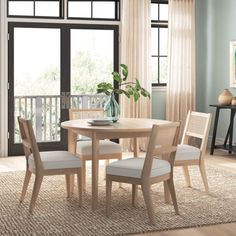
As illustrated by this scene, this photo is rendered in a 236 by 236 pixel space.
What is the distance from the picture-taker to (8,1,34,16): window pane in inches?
298

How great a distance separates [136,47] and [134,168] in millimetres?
4182

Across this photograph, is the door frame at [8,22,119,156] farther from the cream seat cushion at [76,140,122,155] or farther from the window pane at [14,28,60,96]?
the cream seat cushion at [76,140,122,155]

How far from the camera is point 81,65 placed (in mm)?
8023

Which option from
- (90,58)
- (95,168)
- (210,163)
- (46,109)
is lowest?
(210,163)

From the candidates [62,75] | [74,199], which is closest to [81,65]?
[62,75]

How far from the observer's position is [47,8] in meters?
7.75

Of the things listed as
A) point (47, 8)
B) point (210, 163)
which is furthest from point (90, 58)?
point (210, 163)

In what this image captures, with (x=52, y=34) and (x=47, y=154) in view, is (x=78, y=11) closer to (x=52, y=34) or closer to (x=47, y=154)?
(x=52, y=34)

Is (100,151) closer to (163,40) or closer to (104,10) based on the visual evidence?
(104,10)

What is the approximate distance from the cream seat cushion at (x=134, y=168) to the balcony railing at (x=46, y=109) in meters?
3.78

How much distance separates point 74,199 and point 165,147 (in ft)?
3.80

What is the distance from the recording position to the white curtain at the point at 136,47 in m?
8.00

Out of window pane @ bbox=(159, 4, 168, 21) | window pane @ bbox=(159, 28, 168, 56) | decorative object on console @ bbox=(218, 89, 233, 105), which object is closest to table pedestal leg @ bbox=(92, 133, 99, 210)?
decorative object on console @ bbox=(218, 89, 233, 105)

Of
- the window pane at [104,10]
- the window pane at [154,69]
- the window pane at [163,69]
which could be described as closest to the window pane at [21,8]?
the window pane at [104,10]
